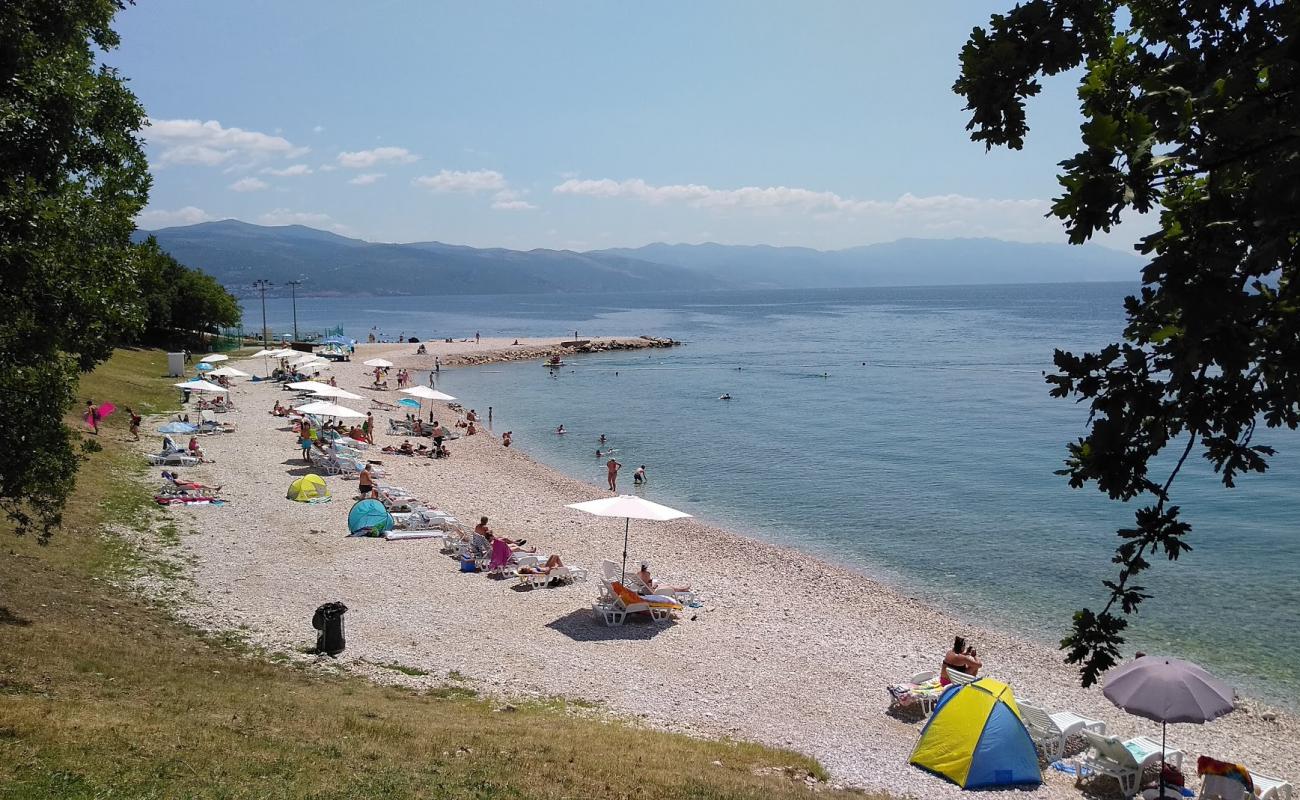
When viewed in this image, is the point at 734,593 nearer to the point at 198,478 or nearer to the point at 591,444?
the point at 198,478

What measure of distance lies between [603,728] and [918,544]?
16404 mm

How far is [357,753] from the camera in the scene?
8609 millimetres

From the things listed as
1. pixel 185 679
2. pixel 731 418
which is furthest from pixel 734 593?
pixel 731 418

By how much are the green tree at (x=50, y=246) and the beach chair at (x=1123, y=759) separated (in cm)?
1342

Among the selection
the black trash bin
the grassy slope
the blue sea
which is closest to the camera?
the grassy slope

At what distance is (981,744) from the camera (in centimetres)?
1100

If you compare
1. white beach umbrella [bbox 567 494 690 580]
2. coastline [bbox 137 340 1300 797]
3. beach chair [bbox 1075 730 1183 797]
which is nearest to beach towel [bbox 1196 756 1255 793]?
beach chair [bbox 1075 730 1183 797]

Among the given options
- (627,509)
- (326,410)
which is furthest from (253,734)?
(326,410)

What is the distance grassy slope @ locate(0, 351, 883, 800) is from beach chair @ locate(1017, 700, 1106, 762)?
12.0ft

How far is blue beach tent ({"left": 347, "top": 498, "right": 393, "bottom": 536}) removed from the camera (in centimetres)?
2052

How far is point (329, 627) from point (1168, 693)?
11.5 metres

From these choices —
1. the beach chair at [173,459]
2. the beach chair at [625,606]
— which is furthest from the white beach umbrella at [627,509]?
the beach chair at [173,459]

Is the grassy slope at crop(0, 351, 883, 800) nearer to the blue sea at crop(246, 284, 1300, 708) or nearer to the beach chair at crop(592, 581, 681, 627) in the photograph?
the beach chair at crop(592, 581, 681, 627)

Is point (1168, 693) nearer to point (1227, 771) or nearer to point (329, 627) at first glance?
point (1227, 771)
